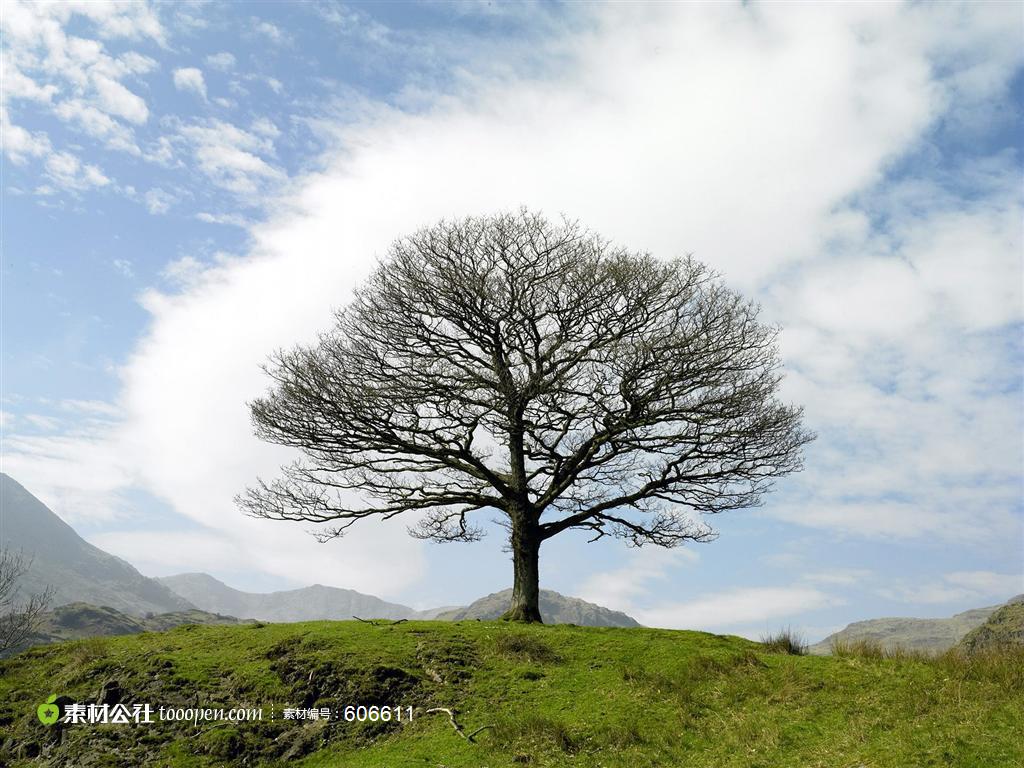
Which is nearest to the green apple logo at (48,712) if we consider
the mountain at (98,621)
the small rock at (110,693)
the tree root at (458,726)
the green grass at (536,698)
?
the green grass at (536,698)

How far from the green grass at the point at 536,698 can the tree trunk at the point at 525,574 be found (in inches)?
74.2

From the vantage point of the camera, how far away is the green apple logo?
1658 cm

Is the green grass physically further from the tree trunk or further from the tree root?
the tree trunk

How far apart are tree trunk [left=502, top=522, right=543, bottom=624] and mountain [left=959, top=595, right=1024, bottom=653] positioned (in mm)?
13699

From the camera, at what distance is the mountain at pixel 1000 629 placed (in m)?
22.6

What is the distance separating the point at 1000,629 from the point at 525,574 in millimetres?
16046

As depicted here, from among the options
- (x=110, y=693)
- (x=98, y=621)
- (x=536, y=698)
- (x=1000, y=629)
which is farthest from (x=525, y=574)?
(x=98, y=621)

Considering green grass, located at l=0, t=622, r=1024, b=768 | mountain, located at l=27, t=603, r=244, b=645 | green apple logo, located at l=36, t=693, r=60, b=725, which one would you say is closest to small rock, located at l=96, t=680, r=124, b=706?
green grass, located at l=0, t=622, r=1024, b=768

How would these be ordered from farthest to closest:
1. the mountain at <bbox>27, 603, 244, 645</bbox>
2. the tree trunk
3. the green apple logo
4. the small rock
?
the mountain at <bbox>27, 603, 244, 645</bbox>
the tree trunk
the small rock
the green apple logo

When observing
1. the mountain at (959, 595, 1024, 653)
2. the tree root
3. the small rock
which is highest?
the mountain at (959, 595, 1024, 653)

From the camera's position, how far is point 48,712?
16.8 m

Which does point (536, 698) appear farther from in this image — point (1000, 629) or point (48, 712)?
point (1000, 629)

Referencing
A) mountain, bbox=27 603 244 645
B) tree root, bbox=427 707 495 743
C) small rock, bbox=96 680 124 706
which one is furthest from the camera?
mountain, bbox=27 603 244 645

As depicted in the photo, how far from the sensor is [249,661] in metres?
18.0
